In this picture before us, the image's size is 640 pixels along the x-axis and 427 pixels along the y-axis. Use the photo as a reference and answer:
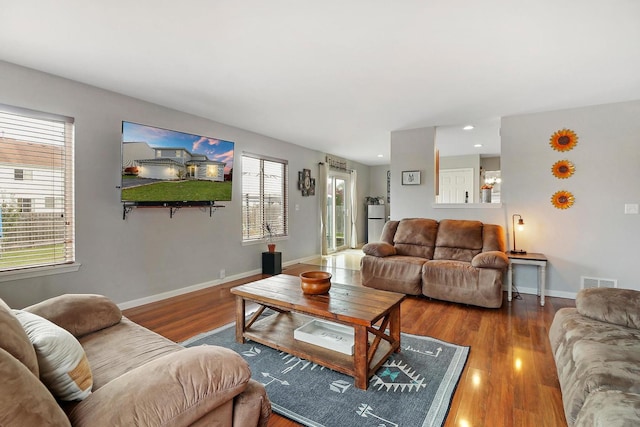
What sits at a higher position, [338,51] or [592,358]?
[338,51]

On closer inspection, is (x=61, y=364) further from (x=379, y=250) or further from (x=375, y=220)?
(x=375, y=220)

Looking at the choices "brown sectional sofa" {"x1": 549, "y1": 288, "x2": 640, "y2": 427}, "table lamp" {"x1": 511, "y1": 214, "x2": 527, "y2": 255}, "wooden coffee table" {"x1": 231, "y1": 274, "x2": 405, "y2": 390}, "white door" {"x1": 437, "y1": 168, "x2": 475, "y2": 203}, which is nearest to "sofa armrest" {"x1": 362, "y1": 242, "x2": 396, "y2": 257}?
"table lamp" {"x1": 511, "y1": 214, "x2": 527, "y2": 255}

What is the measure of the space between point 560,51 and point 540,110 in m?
1.78

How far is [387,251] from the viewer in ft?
14.1

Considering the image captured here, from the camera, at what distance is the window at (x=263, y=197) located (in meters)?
5.07

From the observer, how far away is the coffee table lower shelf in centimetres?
206

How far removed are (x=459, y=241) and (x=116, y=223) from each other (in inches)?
166

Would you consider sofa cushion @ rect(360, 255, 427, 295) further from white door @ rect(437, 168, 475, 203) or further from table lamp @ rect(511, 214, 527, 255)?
white door @ rect(437, 168, 475, 203)

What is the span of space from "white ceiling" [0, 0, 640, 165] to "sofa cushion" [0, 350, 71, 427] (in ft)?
6.64

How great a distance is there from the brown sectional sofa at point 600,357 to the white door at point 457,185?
5.99m

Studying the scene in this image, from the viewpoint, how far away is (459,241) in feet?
13.8

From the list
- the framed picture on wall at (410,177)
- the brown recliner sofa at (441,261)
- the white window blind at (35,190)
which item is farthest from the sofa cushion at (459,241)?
the white window blind at (35,190)

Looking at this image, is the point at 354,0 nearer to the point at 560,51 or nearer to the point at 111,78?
the point at 560,51

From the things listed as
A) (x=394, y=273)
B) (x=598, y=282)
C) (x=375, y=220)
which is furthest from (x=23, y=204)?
(x=375, y=220)
